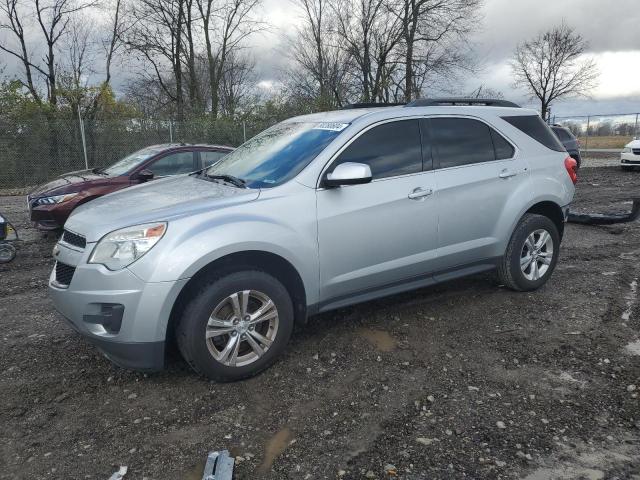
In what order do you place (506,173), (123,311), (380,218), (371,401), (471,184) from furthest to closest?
(506,173), (471,184), (380,218), (371,401), (123,311)

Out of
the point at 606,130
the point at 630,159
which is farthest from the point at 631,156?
the point at 606,130

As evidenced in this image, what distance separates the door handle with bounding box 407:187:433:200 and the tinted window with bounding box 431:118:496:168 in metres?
0.33

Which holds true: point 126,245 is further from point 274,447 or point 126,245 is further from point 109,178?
point 109,178

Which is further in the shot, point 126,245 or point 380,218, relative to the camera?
point 380,218

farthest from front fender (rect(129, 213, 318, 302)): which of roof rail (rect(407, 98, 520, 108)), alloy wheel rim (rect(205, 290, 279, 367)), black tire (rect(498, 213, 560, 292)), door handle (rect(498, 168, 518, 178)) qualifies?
black tire (rect(498, 213, 560, 292))

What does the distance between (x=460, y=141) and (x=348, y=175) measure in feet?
4.73

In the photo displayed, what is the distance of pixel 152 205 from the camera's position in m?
3.43

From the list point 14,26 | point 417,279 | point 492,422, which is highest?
point 14,26

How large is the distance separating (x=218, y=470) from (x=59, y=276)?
5.89 ft

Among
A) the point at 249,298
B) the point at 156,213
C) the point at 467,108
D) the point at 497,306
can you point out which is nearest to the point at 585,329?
the point at 497,306

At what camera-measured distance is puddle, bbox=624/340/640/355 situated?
377cm

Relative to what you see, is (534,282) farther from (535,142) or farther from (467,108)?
(467,108)

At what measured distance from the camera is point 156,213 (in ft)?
10.6

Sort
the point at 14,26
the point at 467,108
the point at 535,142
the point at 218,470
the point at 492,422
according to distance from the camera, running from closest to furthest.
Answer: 1. the point at 218,470
2. the point at 492,422
3. the point at 467,108
4. the point at 535,142
5. the point at 14,26
